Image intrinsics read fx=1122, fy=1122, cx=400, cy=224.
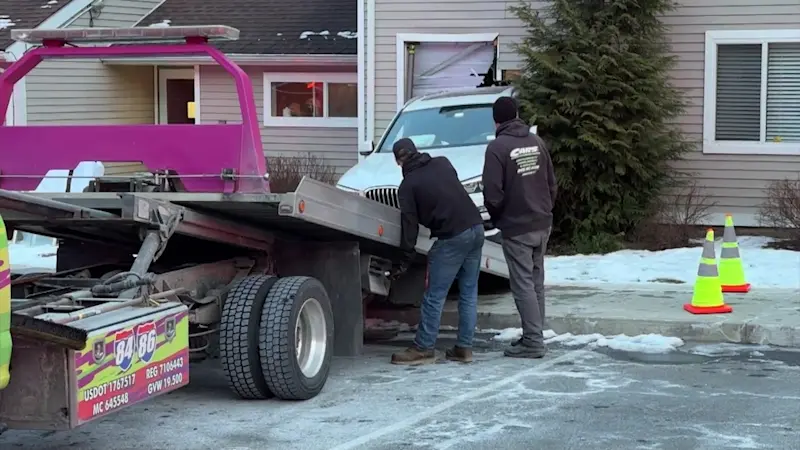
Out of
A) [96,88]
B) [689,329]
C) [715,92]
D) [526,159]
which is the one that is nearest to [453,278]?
[526,159]

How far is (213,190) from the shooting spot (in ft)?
22.9

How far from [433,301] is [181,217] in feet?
7.40

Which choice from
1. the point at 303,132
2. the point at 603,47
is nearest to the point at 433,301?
the point at 603,47

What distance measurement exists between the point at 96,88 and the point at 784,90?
39.2ft

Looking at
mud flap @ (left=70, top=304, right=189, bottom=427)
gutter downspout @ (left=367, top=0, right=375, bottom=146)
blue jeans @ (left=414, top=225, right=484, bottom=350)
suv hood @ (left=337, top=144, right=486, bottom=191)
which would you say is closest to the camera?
mud flap @ (left=70, top=304, right=189, bottom=427)

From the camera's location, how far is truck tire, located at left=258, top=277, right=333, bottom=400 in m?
6.64

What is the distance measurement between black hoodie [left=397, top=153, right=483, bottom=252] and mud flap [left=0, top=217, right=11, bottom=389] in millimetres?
3661

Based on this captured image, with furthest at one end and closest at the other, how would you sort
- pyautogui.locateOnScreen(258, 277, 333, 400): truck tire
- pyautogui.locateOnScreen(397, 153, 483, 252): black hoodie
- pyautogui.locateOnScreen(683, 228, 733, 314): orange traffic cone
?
pyautogui.locateOnScreen(683, 228, 733, 314): orange traffic cone, pyautogui.locateOnScreen(397, 153, 483, 252): black hoodie, pyautogui.locateOnScreen(258, 277, 333, 400): truck tire

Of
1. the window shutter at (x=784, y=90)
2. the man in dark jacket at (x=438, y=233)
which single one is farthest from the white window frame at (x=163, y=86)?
the man in dark jacket at (x=438, y=233)

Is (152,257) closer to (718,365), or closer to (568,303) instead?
(718,365)

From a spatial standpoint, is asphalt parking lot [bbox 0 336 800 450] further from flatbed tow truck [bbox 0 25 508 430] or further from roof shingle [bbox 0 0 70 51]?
roof shingle [bbox 0 0 70 51]

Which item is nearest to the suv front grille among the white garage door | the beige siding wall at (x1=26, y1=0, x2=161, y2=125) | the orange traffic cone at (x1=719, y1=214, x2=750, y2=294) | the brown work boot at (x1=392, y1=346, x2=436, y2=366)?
the brown work boot at (x1=392, y1=346, x2=436, y2=366)

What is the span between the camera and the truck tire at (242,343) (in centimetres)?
666

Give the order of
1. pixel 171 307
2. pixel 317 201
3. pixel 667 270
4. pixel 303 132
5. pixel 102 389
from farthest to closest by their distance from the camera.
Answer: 1. pixel 303 132
2. pixel 667 270
3. pixel 317 201
4. pixel 171 307
5. pixel 102 389
